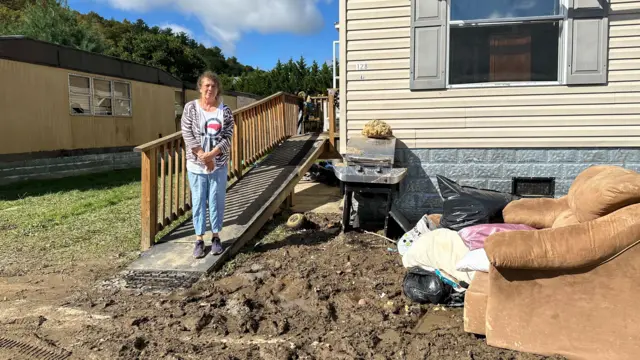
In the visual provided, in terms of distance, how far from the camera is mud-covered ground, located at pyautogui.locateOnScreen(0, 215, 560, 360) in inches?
104

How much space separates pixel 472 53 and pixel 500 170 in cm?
140

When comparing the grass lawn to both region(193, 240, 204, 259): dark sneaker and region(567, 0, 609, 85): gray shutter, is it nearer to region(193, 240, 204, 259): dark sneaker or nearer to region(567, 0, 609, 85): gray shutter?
region(193, 240, 204, 259): dark sneaker

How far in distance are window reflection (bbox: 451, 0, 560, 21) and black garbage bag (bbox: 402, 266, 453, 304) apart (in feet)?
10.9

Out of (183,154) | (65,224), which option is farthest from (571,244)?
(65,224)

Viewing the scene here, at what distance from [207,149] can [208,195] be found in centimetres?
42

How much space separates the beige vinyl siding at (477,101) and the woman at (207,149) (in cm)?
208

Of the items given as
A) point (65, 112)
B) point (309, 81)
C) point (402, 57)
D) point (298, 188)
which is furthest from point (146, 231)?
point (309, 81)

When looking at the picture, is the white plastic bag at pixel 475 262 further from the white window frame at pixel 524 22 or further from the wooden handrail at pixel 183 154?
the white window frame at pixel 524 22

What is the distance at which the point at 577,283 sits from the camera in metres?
2.44

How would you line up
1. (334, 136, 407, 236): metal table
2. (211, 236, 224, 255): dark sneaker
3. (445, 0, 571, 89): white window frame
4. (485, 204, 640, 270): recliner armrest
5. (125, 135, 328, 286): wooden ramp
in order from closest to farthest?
(485, 204, 640, 270): recliner armrest < (125, 135, 328, 286): wooden ramp < (211, 236, 224, 255): dark sneaker < (334, 136, 407, 236): metal table < (445, 0, 571, 89): white window frame

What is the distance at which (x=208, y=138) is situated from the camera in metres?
4.05

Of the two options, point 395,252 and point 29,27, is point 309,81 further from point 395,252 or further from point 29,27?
point 395,252

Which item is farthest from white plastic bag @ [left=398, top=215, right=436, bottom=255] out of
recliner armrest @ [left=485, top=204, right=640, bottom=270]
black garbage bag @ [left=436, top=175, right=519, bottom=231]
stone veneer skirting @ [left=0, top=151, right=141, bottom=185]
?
stone veneer skirting @ [left=0, top=151, right=141, bottom=185]

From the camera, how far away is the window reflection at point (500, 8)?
5.18 metres
